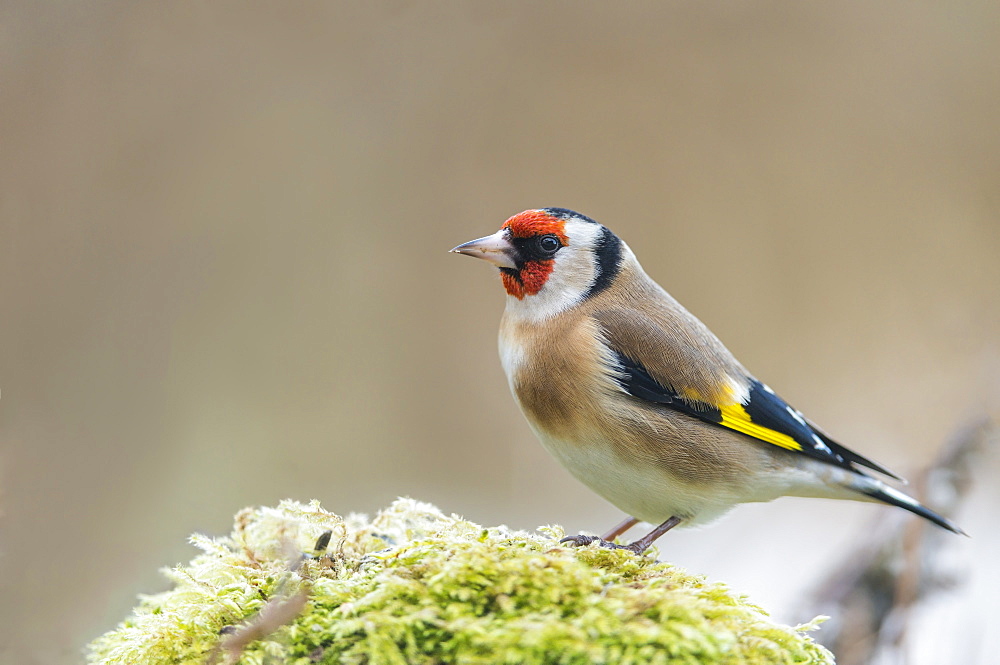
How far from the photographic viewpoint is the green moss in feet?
5.71

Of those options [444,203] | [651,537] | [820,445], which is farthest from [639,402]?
[444,203]

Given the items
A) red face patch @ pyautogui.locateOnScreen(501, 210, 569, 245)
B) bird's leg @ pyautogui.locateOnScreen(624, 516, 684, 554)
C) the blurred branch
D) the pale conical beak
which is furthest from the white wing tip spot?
the pale conical beak

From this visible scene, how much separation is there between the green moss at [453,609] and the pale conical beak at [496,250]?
141 centimetres

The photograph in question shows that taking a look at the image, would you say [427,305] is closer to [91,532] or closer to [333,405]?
[333,405]

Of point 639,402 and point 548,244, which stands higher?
point 548,244

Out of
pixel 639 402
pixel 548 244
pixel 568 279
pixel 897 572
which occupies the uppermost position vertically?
pixel 548 244

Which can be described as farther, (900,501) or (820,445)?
(820,445)

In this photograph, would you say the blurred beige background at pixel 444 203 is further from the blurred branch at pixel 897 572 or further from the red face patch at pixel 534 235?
the red face patch at pixel 534 235

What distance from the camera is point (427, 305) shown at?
885 cm

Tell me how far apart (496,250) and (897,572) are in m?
2.43

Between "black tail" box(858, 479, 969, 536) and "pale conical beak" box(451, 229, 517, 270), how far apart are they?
5.60ft

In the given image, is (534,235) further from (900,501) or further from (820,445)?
(900,501)

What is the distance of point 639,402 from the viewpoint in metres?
3.05

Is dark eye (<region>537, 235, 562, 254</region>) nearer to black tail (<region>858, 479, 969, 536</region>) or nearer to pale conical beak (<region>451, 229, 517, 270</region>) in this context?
pale conical beak (<region>451, 229, 517, 270</region>)
